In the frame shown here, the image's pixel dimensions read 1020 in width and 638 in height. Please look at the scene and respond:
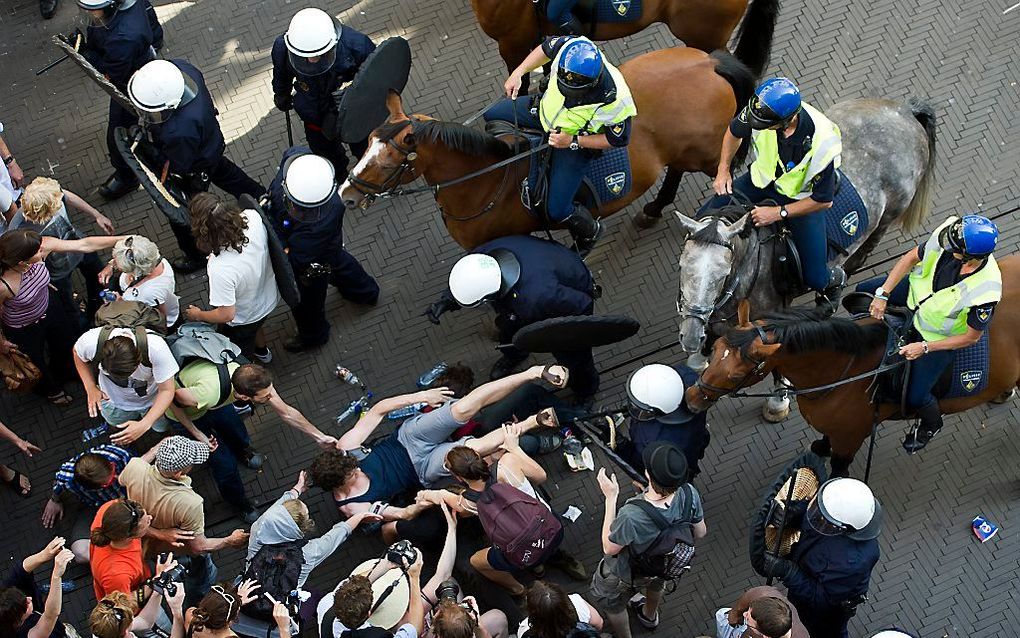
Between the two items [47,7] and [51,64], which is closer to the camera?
[51,64]

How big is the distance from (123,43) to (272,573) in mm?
4457

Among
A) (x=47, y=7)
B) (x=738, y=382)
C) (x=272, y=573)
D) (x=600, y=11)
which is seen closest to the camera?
(x=272, y=573)

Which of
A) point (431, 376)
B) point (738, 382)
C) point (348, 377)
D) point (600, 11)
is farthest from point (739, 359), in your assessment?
point (600, 11)

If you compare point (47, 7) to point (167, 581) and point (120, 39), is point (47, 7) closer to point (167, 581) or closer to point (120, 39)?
point (120, 39)

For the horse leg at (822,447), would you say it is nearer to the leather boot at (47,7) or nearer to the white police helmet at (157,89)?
the white police helmet at (157,89)

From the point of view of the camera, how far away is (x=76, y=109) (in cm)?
964

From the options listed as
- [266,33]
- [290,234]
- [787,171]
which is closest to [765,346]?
[787,171]

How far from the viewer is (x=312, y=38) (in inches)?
306

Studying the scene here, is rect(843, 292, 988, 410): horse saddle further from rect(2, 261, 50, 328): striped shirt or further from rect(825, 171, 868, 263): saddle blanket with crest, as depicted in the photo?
rect(2, 261, 50, 328): striped shirt

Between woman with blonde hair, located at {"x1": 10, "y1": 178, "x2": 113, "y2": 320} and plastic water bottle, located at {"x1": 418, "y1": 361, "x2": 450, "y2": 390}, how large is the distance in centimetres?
270

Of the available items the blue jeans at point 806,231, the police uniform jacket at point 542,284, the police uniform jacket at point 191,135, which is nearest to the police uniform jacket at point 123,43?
the police uniform jacket at point 191,135

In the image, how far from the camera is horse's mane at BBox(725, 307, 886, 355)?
253 inches

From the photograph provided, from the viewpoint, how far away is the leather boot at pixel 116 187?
9.13m

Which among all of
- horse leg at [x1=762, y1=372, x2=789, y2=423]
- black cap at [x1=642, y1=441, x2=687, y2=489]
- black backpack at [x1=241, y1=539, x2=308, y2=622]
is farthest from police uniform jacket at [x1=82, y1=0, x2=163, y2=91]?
horse leg at [x1=762, y1=372, x2=789, y2=423]
